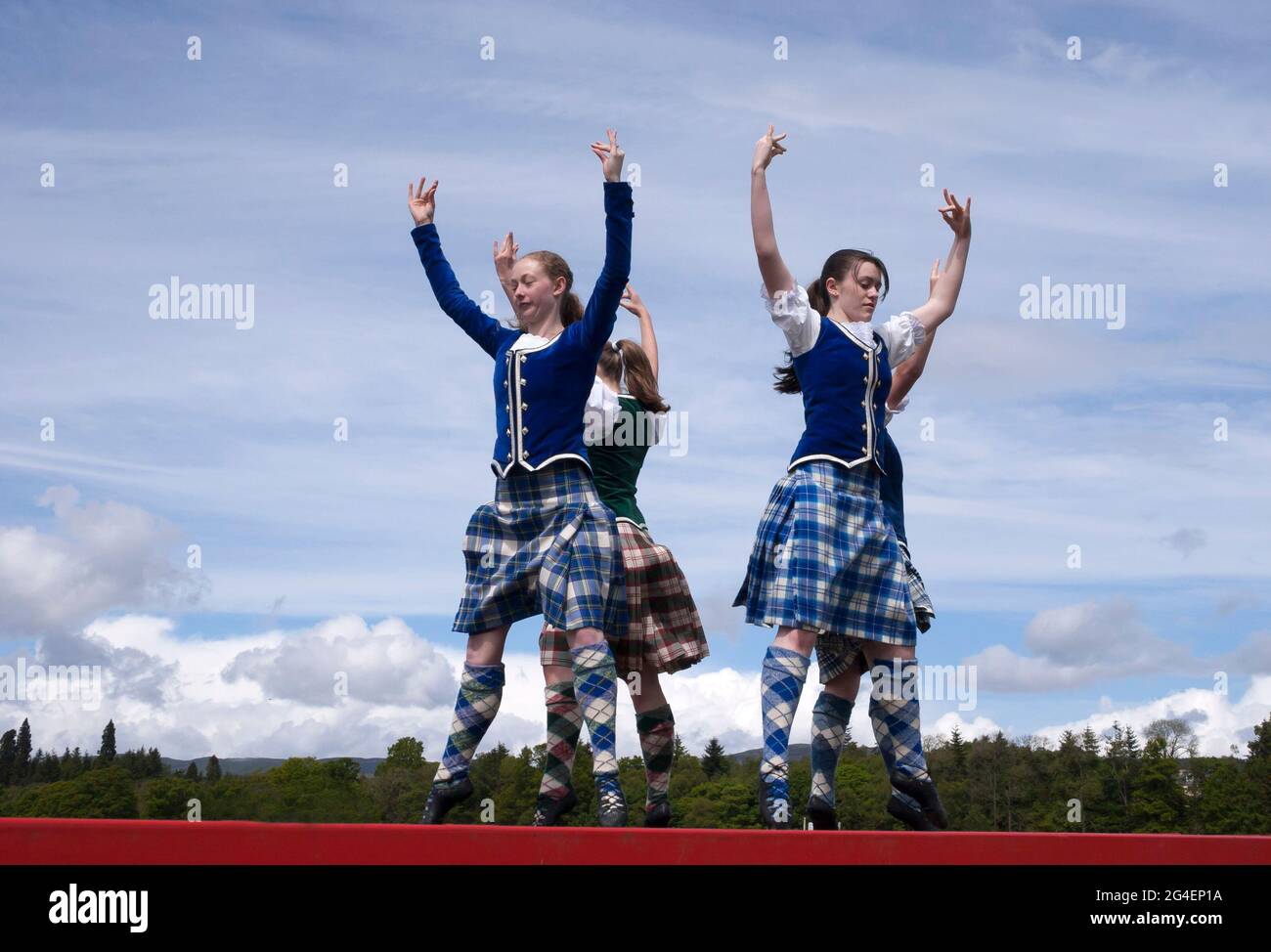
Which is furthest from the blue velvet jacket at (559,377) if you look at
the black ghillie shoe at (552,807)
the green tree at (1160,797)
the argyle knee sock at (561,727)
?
the green tree at (1160,797)

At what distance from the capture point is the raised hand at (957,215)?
251 inches

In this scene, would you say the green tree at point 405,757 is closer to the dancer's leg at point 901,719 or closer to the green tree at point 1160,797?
the green tree at point 1160,797

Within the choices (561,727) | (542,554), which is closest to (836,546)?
(542,554)

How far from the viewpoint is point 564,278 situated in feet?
19.6

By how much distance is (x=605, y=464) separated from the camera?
6852mm

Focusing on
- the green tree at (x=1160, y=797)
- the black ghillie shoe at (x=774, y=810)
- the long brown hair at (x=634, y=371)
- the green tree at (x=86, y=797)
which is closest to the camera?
the black ghillie shoe at (x=774, y=810)

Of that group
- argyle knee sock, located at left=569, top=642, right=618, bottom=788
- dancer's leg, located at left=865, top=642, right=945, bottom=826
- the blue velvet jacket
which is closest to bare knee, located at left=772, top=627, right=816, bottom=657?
dancer's leg, located at left=865, top=642, right=945, bottom=826

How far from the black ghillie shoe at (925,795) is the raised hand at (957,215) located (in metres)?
2.59

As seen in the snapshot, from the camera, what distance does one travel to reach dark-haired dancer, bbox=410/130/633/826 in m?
5.21

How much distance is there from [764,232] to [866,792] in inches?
2783

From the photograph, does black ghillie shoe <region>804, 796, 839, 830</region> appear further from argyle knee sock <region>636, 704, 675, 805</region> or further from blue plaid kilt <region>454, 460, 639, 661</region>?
blue plaid kilt <region>454, 460, 639, 661</region>

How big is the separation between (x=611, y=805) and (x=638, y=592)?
1.78 meters
